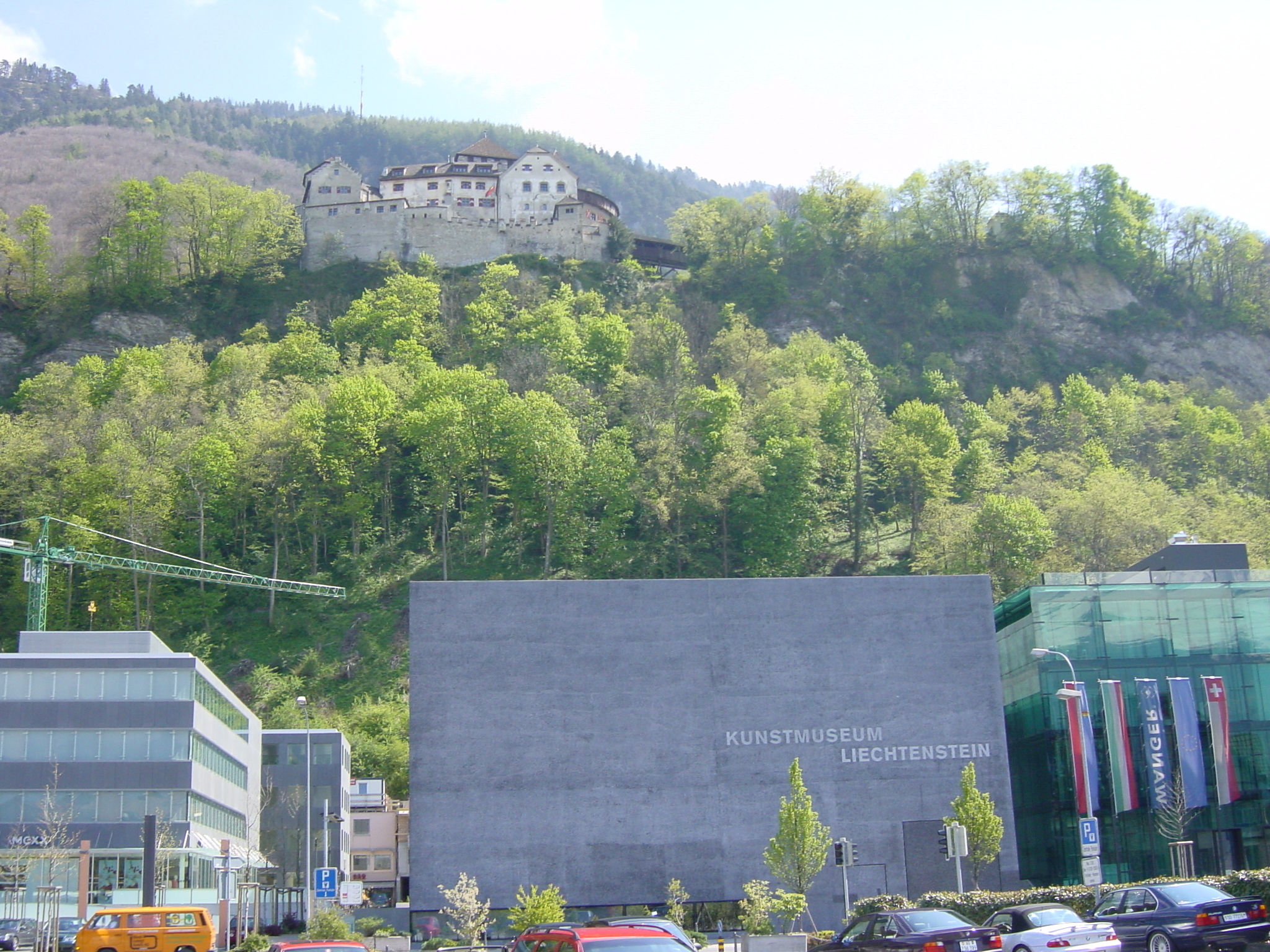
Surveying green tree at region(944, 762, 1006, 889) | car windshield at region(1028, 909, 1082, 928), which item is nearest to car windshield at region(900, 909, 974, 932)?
car windshield at region(1028, 909, 1082, 928)

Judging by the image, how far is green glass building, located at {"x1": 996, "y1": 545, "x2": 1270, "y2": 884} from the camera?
4775 centimetres

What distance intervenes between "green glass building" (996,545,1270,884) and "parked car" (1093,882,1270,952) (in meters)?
22.2

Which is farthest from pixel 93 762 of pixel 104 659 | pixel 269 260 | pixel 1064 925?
pixel 269 260

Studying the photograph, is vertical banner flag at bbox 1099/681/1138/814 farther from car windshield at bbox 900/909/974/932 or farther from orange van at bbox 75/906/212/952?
orange van at bbox 75/906/212/952

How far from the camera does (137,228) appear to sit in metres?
132

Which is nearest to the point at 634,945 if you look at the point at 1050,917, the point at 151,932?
the point at 1050,917

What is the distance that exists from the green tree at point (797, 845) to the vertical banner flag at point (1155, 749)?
1279cm

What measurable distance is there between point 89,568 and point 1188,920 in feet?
254

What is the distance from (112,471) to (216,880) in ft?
138

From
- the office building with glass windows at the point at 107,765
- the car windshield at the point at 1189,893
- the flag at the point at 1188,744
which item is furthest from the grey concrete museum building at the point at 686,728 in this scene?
the car windshield at the point at 1189,893

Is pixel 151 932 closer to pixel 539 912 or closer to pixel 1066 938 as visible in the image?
pixel 539 912

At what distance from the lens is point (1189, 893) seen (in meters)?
26.3

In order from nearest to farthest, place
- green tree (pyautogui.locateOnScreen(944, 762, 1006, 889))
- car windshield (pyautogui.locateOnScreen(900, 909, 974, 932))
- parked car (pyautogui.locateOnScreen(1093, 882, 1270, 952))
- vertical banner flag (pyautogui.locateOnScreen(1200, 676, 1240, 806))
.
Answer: parked car (pyautogui.locateOnScreen(1093, 882, 1270, 952))
car windshield (pyautogui.locateOnScreen(900, 909, 974, 932))
green tree (pyautogui.locateOnScreen(944, 762, 1006, 889))
vertical banner flag (pyautogui.locateOnScreen(1200, 676, 1240, 806))

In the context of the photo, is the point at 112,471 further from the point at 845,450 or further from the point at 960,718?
the point at 960,718
